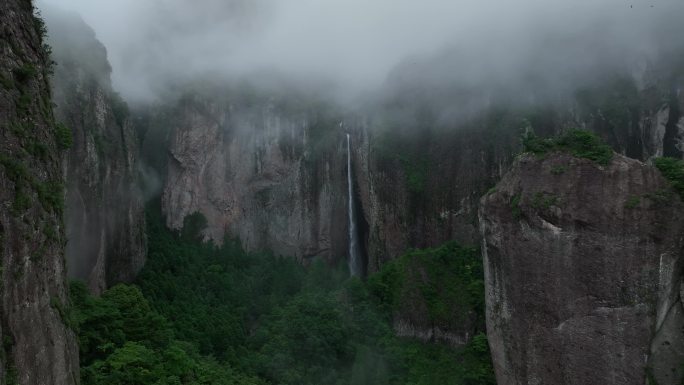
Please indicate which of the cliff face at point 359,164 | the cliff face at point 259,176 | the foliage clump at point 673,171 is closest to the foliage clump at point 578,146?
the foliage clump at point 673,171

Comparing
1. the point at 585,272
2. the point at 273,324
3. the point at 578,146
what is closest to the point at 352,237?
the point at 273,324

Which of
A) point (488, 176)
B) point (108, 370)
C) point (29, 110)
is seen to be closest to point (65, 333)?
point (108, 370)

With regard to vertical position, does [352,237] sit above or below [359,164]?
below

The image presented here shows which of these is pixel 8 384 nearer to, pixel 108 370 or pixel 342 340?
pixel 108 370

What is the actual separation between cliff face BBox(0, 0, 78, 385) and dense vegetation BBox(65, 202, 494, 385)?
13.4ft

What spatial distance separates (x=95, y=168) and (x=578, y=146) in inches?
752

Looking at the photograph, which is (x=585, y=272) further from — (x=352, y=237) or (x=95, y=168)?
(x=352, y=237)

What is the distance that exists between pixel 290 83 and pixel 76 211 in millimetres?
25630

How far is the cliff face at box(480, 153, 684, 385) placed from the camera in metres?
18.3

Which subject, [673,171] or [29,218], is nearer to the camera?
[29,218]

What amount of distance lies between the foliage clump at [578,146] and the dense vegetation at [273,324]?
8.34m

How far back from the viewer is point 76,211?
2258 centimetres

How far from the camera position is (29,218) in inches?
436

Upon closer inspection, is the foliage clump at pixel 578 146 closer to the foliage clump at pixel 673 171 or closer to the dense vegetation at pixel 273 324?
the foliage clump at pixel 673 171
